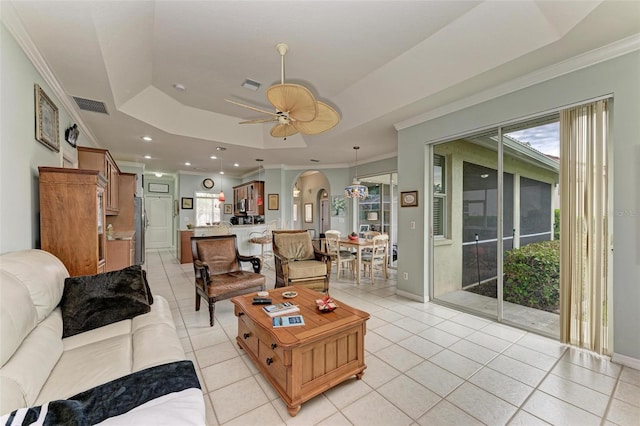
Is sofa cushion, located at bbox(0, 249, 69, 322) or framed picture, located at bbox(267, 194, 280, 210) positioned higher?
framed picture, located at bbox(267, 194, 280, 210)

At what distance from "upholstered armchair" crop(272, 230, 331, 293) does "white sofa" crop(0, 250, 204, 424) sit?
1.88m

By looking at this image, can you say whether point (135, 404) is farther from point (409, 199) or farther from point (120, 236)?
point (120, 236)

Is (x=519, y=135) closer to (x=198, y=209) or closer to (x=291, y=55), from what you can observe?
(x=291, y=55)

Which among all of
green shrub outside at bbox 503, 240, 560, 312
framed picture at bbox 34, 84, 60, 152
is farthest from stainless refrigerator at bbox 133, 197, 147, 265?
green shrub outside at bbox 503, 240, 560, 312

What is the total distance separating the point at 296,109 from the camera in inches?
95.3

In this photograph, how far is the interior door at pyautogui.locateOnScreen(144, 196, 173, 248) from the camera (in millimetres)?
9203

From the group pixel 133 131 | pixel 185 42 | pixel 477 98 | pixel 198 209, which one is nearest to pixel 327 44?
pixel 185 42

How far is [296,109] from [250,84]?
153cm

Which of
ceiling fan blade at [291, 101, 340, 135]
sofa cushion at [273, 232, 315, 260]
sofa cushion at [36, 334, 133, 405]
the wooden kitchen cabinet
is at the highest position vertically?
ceiling fan blade at [291, 101, 340, 135]

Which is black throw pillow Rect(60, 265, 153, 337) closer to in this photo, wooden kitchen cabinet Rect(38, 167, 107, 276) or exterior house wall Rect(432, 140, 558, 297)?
wooden kitchen cabinet Rect(38, 167, 107, 276)

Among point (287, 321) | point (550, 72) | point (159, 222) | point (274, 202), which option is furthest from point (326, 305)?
point (159, 222)

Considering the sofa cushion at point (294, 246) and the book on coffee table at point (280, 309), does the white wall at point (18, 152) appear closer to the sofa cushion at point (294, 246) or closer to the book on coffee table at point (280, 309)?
the book on coffee table at point (280, 309)

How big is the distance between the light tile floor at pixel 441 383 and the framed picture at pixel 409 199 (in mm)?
1704

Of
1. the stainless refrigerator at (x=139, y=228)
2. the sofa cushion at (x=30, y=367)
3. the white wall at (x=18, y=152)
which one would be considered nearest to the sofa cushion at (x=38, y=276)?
the sofa cushion at (x=30, y=367)
